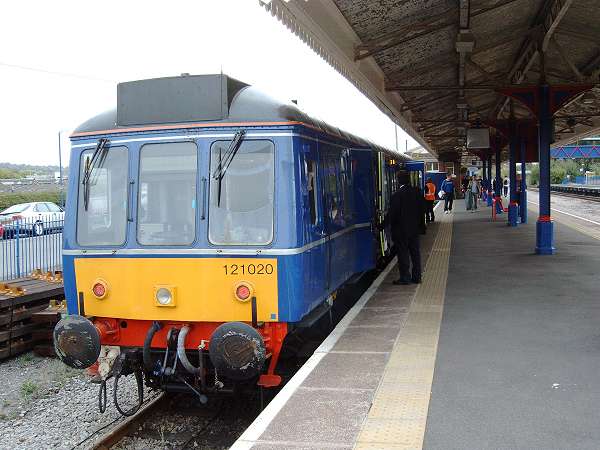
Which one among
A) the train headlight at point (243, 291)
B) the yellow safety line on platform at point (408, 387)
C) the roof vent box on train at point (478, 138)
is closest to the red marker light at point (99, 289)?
the train headlight at point (243, 291)

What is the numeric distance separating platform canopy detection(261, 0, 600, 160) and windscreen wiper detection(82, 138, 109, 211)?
238 centimetres

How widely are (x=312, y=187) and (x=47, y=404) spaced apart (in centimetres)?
399

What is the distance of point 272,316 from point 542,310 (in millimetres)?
4159

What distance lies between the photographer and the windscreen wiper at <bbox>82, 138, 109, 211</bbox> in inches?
241

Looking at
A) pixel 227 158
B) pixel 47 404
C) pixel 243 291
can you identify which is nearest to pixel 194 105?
pixel 227 158

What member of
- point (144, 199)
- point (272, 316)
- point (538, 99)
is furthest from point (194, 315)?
point (538, 99)

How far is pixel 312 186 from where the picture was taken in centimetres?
634

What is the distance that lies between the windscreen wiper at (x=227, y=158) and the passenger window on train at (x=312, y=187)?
73cm

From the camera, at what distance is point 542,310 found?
8219 mm

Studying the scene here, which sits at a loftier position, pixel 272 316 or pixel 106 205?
pixel 106 205

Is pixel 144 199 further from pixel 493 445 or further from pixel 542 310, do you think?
pixel 542 310

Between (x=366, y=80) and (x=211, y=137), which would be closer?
(x=211, y=137)

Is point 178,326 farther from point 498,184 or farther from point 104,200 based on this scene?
point 498,184

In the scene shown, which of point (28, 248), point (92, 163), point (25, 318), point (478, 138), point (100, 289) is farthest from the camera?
point (478, 138)
